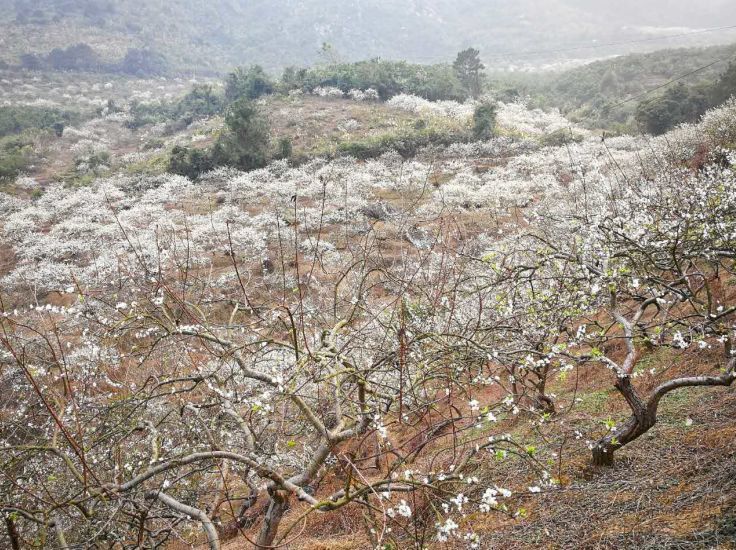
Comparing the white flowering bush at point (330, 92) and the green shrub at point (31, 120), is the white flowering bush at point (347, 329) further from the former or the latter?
the white flowering bush at point (330, 92)

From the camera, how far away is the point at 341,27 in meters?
138

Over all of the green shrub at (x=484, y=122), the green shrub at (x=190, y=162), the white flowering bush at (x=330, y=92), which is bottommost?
the green shrub at (x=190, y=162)

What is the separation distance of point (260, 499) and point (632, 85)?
62078mm

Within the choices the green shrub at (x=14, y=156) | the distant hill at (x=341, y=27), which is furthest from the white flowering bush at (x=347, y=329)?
the distant hill at (x=341, y=27)

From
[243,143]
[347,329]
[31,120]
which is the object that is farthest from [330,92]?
[347,329]

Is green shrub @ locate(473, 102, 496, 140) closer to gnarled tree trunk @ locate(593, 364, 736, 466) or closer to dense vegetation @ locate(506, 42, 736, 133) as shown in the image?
dense vegetation @ locate(506, 42, 736, 133)

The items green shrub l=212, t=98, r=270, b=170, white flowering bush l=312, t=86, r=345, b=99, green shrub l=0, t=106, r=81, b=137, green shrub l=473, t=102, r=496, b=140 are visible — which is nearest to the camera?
green shrub l=212, t=98, r=270, b=170

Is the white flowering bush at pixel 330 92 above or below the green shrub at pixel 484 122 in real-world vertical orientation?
above

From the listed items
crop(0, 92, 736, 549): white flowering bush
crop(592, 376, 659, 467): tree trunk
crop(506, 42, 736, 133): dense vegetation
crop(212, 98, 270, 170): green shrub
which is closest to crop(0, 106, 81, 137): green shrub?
crop(0, 92, 736, 549): white flowering bush

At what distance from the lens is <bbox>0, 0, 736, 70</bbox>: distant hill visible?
102 meters

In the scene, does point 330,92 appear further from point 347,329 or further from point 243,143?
point 347,329

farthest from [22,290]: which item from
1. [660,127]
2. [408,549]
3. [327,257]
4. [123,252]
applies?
[660,127]

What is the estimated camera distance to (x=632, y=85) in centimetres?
5494

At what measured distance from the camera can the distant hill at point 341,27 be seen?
102 metres
